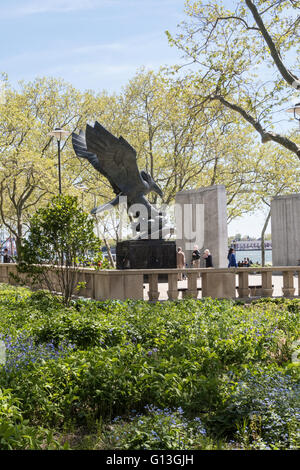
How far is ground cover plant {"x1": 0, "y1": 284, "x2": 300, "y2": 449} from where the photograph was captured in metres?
3.78

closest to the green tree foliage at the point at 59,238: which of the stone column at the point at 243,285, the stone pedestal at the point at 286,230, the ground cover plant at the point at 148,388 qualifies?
the ground cover plant at the point at 148,388

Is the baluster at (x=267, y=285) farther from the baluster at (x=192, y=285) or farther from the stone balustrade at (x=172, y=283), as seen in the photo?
the baluster at (x=192, y=285)

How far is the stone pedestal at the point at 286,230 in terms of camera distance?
28.6 meters

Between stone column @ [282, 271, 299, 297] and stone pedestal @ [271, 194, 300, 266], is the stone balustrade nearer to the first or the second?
stone column @ [282, 271, 299, 297]

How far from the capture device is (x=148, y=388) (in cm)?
470

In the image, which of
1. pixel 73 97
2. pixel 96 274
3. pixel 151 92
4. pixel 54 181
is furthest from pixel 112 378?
pixel 73 97

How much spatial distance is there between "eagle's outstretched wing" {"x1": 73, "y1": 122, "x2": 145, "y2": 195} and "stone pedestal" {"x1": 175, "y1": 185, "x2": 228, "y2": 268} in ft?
35.1

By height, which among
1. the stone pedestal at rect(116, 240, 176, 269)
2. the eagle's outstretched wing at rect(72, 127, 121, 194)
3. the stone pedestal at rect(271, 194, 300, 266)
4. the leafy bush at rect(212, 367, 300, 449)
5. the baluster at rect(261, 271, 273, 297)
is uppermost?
the eagle's outstretched wing at rect(72, 127, 121, 194)

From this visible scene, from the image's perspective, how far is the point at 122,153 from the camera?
1547 cm

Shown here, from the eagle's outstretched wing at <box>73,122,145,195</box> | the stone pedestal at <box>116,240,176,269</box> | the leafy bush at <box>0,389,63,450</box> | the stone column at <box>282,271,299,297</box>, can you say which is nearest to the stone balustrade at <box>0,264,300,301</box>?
the stone column at <box>282,271,299,297</box>

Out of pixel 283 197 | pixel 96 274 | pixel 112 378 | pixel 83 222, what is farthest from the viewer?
pixel 283 197

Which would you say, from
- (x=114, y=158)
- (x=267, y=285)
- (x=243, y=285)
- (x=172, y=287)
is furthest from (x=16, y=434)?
(x=114, y=158)

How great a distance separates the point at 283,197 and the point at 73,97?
14.7 m
